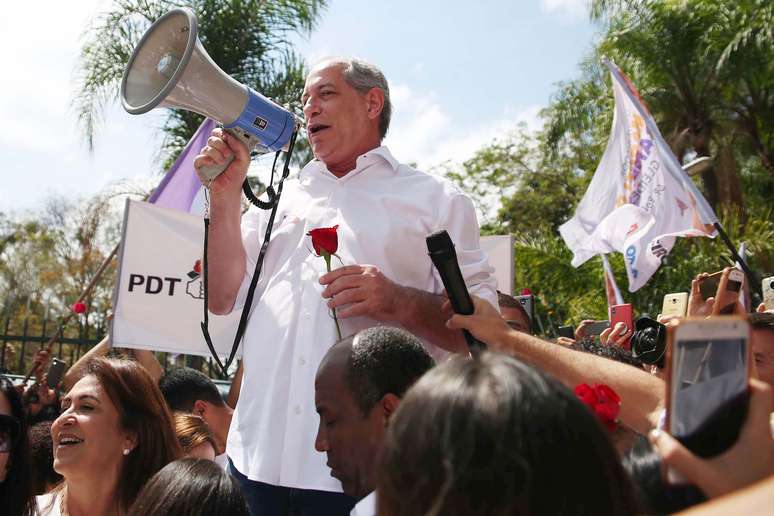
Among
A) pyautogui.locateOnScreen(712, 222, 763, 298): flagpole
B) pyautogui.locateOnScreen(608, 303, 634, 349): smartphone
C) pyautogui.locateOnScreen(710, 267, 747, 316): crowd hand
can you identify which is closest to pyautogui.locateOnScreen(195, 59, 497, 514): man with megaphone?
pyautogui.locateOnScreen(710, 267, 747, 316): crowd hand

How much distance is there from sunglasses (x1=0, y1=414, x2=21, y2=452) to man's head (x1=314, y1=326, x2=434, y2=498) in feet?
5.51

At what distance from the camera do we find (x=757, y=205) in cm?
1953

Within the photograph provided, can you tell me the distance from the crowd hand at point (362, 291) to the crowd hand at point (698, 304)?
1981mm

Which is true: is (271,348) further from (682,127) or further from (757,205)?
(757,205)

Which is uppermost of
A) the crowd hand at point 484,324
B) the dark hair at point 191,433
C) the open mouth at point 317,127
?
the open mouth at point 317,127

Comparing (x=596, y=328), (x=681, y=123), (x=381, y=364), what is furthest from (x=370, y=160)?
(x=681, y=123)

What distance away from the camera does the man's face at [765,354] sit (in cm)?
339

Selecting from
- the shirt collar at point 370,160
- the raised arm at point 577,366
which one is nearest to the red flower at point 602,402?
the raised arm at point 577,366

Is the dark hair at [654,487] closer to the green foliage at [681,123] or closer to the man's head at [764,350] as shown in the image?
the man's head at [764,350]

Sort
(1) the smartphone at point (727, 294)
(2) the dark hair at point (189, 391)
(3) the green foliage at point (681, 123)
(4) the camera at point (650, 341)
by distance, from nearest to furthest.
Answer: (4) the camera at point (650, 341)
(1) the smartphone at point (727, 294)
(2) the dark hair at point (189, 391)
(3) the green foliage at point (681, 123)

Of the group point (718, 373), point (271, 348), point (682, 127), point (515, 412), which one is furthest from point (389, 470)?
point (682, 127)

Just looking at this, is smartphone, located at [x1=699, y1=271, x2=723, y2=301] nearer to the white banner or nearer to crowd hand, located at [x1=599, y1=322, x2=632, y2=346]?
crowd hand, located at [x1=599, y1=322, x2=632, y2=346]

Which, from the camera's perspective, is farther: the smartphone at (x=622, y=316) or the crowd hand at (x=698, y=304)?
the smartphone at (x=622, y=316)

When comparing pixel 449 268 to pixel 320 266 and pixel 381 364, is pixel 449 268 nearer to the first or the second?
pixel 381 364
